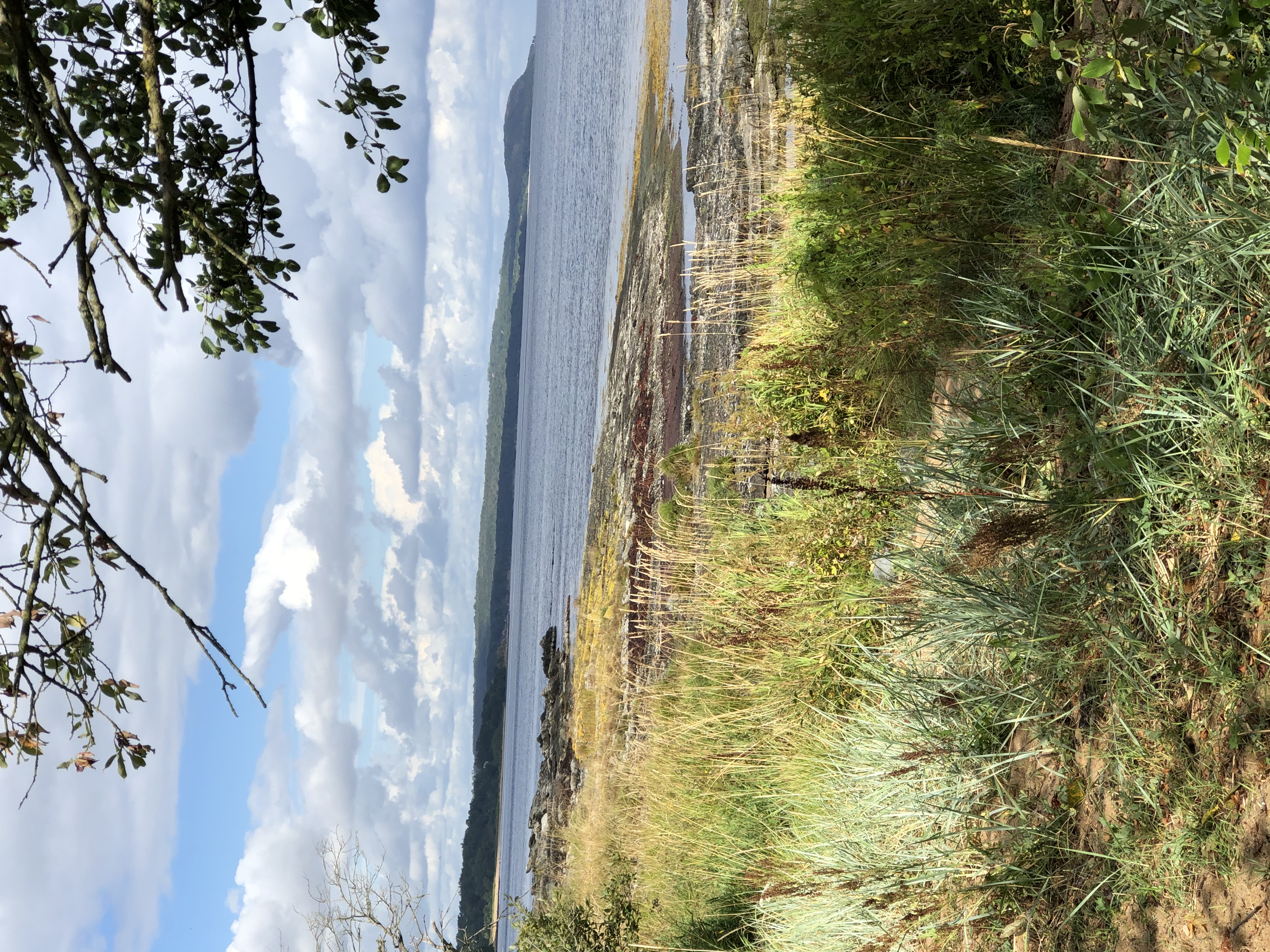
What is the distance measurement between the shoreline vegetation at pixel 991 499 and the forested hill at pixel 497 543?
→ 808cm

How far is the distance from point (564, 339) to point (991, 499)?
1074 inches

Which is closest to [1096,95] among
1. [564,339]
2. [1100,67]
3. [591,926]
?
[1100,67]

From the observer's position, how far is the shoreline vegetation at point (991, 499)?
241cm

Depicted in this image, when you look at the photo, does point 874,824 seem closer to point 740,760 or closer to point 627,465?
point 740,760

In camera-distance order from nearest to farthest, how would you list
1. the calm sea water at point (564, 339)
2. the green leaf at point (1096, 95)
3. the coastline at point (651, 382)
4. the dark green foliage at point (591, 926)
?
the green leaf at point (1096, 95)
the coastline at point (651, 382)
the dark green foliage at point (591, 926)
the calm sea water at point (564, 339)

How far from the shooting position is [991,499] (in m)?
3.28

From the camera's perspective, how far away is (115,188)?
2354 millimetres

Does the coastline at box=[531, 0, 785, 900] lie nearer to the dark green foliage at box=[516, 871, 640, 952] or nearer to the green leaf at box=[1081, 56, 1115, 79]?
the dark green foliage at box=[516, 871, 640, 952]

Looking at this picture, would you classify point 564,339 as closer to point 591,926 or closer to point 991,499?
point 591,926

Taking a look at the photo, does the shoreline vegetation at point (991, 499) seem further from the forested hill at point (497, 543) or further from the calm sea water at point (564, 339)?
the calm sea water at point (564, 339)

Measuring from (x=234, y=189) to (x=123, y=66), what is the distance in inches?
18.2

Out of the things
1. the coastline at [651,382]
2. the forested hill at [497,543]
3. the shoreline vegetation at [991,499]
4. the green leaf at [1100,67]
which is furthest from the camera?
the forested hill at [497,543]

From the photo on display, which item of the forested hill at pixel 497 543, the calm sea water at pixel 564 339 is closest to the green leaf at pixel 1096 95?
the forested hill at pixel 497 543

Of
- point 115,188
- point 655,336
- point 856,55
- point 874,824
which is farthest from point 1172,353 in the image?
point 655,336
